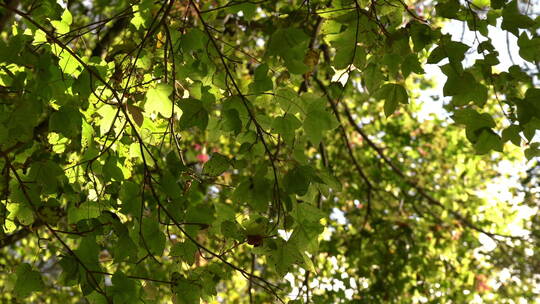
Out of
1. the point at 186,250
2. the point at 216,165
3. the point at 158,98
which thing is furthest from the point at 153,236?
the point at 158,98

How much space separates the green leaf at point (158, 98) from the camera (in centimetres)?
120

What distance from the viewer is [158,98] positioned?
121cm

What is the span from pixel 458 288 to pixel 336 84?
3.15 m

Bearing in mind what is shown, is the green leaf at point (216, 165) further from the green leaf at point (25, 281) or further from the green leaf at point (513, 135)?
the green leaf at point (513, 135)

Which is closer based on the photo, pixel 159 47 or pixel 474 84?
pixel 474 84

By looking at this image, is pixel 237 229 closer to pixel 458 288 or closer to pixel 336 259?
pixel 336 259

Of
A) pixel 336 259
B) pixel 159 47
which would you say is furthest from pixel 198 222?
pixel 336 259

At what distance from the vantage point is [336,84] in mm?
1334

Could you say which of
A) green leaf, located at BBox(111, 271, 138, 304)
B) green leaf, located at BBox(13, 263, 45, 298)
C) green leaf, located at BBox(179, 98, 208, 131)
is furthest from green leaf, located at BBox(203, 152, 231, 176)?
green leaf, located at BBox(13, 263, 45, 298)

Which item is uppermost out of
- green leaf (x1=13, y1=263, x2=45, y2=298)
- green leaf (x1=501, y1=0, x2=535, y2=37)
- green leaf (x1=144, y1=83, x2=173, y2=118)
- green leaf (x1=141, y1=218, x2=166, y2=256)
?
green leaf (x1=501, y1=0, x2=535, y2=37)

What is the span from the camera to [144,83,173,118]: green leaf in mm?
1197

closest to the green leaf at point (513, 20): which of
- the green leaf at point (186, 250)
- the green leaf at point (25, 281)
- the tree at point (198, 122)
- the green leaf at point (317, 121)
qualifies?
Answer: the tree at point (198, 122)

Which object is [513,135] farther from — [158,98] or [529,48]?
[158,98]

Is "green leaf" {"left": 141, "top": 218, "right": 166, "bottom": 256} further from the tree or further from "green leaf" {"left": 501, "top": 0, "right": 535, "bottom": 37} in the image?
"green leaf" {"left": 501, "top": 0, "right": 535, "bottom": 37}
